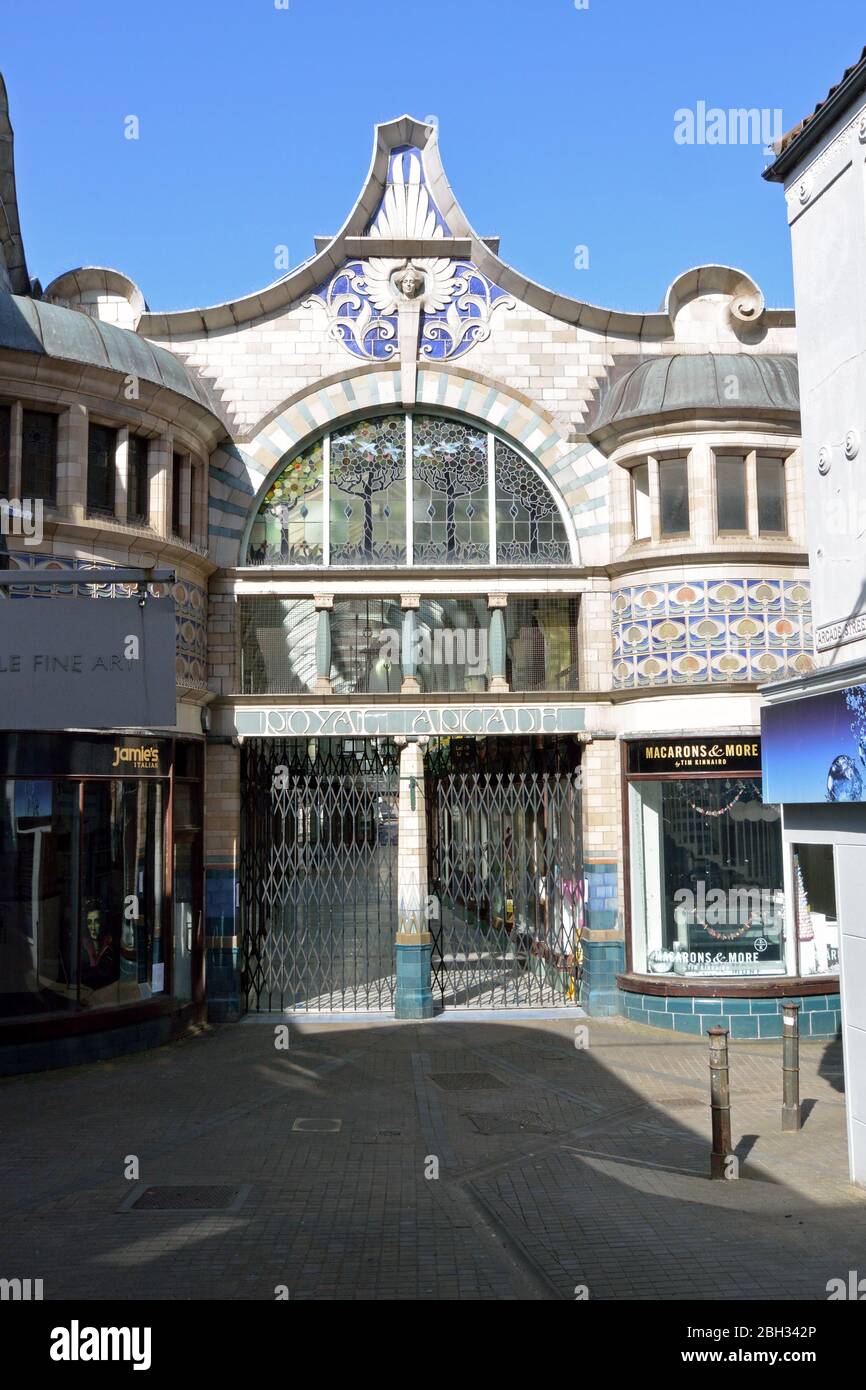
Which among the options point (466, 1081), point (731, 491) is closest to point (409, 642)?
point (731, 491)

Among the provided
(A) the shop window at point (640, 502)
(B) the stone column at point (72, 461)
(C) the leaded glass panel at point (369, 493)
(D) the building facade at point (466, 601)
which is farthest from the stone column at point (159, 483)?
(A) the shop window at point (640, 502)

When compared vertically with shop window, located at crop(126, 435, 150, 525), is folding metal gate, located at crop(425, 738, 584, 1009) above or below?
below

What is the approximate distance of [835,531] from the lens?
9.30 meters

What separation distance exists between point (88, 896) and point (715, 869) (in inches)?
319

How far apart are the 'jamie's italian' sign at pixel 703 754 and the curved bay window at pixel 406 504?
3.16m

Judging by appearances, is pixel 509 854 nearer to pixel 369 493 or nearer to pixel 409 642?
pixel 409 642

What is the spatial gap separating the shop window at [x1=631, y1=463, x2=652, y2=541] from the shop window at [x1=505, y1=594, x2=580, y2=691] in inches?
54.8

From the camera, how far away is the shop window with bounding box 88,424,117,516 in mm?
14387

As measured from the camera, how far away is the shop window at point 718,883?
15.2 m

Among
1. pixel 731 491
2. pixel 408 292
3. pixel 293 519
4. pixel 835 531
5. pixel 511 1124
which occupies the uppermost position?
pixel 408 292

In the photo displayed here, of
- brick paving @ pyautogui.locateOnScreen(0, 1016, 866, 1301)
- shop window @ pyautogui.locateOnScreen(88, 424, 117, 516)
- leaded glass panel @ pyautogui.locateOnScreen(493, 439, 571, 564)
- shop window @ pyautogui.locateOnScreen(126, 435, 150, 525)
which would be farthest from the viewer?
leaded glass panel @ pyautogui.locateOnScreen(493, 439, 571, 564)

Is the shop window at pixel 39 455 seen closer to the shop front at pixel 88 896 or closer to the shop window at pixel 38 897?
Result: the shop front at pixel 88 896

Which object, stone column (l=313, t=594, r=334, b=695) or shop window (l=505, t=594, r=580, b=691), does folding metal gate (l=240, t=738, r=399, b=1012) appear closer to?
stone column (l=313, t=594, r=334, b=695)

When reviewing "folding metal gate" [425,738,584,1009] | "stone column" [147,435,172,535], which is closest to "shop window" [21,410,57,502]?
"stone column" [147,435,172,535]
